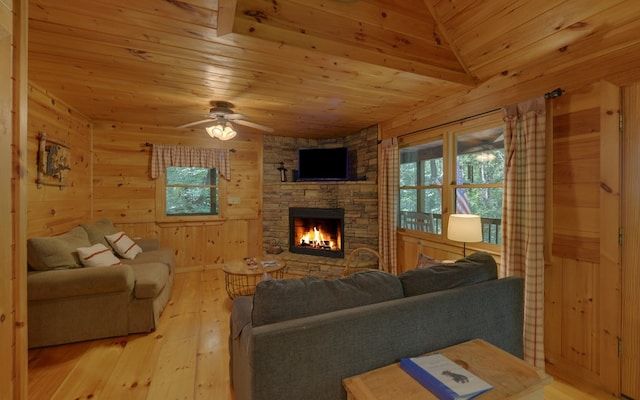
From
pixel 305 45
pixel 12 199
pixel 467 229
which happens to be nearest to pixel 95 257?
Result: pixel 12 199

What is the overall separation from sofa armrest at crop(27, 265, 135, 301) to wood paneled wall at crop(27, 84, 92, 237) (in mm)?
721

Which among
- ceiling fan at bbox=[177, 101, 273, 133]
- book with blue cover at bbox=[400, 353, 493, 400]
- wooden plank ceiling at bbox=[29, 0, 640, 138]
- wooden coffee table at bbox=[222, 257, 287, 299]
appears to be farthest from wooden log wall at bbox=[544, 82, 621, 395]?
ceiling fan at bbox=[177, 101, 273, 133]

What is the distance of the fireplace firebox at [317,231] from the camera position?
14.8ft

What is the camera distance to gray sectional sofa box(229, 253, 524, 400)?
112 centimetres

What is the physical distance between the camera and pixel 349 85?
2.73 m

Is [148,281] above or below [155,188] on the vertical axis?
below

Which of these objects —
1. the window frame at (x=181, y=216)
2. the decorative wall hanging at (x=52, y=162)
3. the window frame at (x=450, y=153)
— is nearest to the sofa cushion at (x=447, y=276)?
the window frame at (x=450, y=153)

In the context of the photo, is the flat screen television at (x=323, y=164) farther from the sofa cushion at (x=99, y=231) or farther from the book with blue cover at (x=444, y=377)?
the book with blue cover at (x=444, y=377)

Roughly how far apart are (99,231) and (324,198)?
3.15 m

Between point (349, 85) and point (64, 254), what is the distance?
10.3 ft

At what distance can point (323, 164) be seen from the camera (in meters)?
4.72

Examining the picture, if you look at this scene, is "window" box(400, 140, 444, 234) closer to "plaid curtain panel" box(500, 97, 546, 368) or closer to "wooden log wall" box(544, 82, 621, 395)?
"plaid curtain panel" box(500, 97, 546, 368)

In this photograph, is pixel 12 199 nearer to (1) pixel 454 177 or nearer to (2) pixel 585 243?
(2) pixel 585 243

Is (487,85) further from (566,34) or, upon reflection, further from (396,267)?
(396,267)
